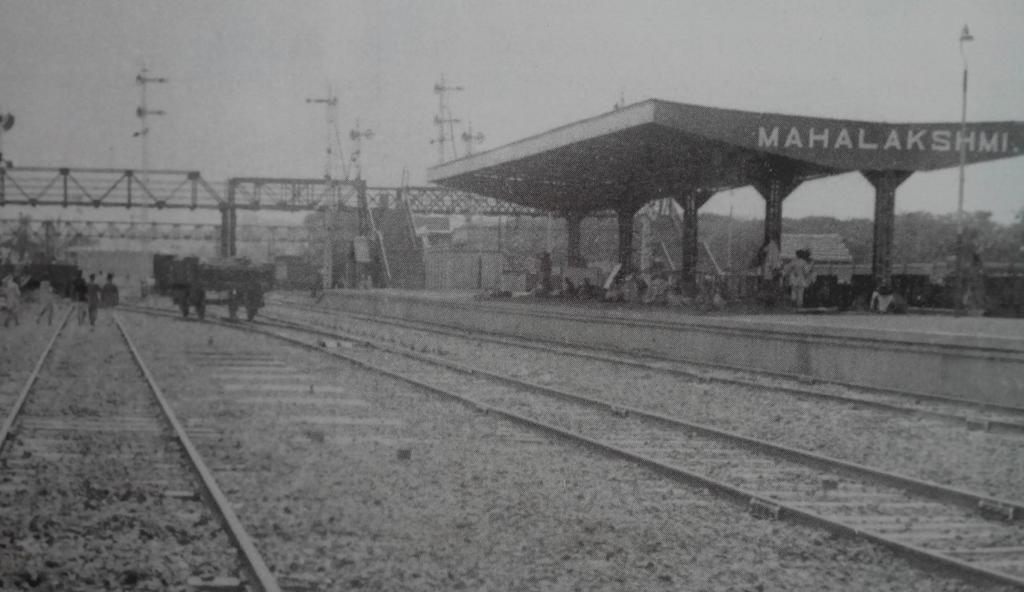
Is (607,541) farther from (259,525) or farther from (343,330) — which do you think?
(343,330)

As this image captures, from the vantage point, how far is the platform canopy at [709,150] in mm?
26984

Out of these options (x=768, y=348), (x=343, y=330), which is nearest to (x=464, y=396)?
(x=768, y=348)

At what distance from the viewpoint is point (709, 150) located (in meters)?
31.7

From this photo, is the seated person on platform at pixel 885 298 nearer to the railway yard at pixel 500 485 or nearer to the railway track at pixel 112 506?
the railway yard at pixel 500 485

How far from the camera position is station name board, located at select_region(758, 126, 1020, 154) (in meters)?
27.2

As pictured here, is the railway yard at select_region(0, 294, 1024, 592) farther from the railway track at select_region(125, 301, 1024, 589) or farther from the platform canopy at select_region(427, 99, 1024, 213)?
the platform canopy at select_region(427, 99, 1024, 213)

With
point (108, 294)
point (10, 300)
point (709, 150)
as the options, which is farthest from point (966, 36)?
point (108, 294)

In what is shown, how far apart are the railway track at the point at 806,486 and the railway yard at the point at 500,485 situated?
0.03 m

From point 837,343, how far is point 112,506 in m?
13.5

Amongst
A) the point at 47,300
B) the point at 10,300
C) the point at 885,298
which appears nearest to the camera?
the point at 885,298

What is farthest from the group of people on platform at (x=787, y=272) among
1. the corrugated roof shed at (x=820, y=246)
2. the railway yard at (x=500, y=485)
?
the corrugated roof shed at (x=820, y=246)

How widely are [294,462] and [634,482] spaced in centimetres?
328

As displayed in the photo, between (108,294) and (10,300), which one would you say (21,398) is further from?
(108,294)

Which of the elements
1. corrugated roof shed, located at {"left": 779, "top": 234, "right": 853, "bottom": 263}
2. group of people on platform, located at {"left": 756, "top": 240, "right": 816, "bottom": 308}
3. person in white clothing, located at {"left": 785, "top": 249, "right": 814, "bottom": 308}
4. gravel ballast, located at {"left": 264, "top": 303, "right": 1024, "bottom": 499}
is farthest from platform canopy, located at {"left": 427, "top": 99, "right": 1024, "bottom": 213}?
corrugated roof shed, located at {"left": 779, "top": 234, "right": 853, "bottom": 263}
